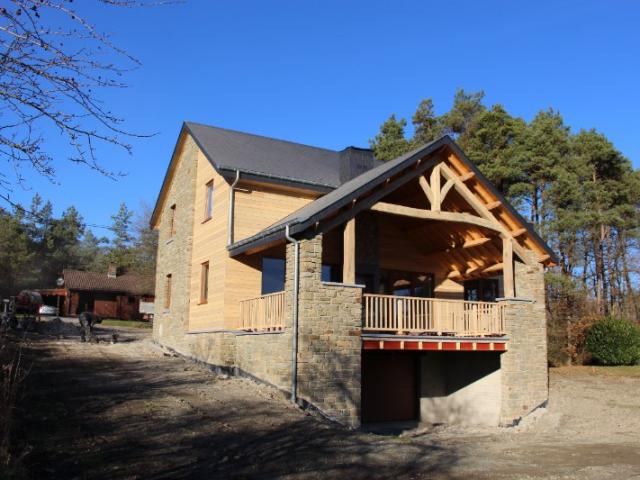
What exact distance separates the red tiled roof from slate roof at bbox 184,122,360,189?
26.5 m

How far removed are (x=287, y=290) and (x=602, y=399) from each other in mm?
9147

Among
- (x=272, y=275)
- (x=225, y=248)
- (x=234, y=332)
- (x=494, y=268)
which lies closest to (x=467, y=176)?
(x=494, y=268)

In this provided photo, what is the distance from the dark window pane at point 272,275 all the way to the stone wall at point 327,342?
3.48m

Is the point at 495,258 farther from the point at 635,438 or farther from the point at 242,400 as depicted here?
the point at 242,400

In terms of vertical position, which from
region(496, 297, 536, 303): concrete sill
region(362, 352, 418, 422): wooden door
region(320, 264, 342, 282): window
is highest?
region(320, 264, 342, 282): window

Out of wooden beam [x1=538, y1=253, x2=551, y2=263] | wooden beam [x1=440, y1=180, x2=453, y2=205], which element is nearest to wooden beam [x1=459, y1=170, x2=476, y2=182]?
wooden beam [x1=440, y1=180, x2=453, y2=205]

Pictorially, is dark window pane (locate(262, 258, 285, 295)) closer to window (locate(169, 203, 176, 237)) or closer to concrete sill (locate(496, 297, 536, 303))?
concrete sill (locate(496, 297, 536, 303))

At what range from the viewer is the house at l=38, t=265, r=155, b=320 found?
4484cm

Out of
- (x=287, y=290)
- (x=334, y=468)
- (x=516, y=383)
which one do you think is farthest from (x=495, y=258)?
(x=334, y=468)

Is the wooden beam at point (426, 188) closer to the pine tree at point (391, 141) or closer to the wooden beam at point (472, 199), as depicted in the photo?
the wooden beam at point (472, 199)

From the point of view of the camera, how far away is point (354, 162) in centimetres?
1900

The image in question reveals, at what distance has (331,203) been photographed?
12.5 m

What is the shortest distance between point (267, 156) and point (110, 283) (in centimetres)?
3271

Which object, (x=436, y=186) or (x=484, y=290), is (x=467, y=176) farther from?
(x=484, y=290)
